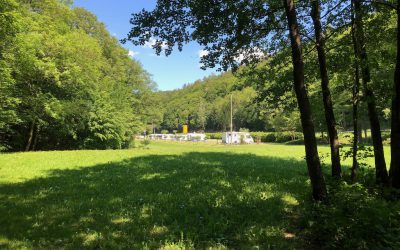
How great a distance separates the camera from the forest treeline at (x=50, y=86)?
20750 millimetres

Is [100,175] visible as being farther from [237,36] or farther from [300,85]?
[300,85]

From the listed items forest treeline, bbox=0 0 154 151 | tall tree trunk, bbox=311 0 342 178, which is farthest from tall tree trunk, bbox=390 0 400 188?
forest treeline, bbox=0 0 154 151

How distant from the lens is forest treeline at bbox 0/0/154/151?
68.1ft

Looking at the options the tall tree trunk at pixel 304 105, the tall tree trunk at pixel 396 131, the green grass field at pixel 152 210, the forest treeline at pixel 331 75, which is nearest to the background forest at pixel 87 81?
the forest treeline at pixel 331 75

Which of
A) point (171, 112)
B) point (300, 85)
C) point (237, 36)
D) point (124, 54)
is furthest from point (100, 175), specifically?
point (171, 112)

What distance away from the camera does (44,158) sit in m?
18.5

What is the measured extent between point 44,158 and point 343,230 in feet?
57.1

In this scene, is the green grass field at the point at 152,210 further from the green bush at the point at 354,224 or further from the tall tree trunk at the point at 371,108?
the tall tree trunk at the point at 371,108

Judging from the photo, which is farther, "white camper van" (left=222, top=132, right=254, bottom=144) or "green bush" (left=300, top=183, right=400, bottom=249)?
"white camper van" (left=222, top=132, right=254, bottom=144)

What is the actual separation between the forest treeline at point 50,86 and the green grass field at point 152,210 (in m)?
11.2

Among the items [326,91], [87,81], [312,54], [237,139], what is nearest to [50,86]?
→ [87,81]

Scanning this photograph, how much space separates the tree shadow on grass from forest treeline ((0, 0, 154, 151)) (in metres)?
12.1

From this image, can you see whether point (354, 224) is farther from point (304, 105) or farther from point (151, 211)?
point (151, 211)

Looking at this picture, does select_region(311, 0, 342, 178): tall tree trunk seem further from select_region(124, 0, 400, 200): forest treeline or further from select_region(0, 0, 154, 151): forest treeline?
select_region(0, 0, 154, 151): forest treeline
